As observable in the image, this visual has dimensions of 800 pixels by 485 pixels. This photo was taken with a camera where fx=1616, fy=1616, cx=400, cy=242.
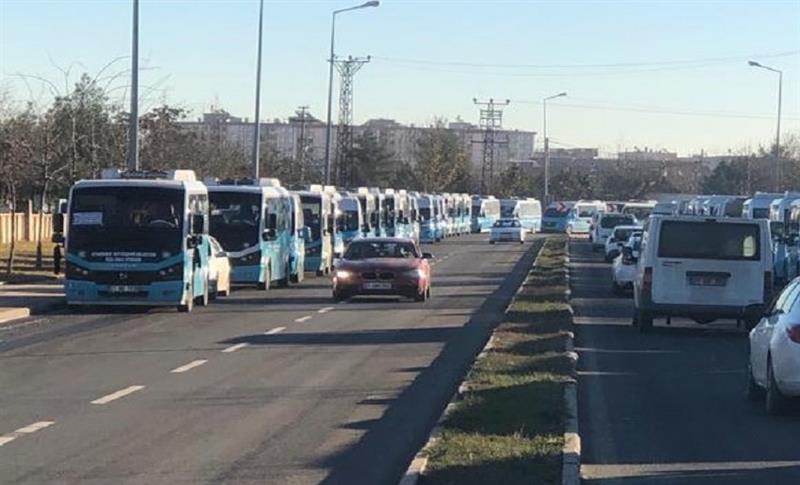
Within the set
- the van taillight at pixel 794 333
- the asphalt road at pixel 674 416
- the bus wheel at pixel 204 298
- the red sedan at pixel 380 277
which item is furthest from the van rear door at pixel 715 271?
the van taillight at pixel 794 333

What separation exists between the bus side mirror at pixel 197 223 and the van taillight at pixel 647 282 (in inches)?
357

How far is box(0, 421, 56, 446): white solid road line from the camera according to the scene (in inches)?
510

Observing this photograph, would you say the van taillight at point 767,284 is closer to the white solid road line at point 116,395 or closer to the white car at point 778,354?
the white car at point 778,354

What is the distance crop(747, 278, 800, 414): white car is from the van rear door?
9.00 m

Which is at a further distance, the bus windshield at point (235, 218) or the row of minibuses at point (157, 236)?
the bus windshield at point (235, 218)

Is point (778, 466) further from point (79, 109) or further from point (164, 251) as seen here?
point (79, 109)

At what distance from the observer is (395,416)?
15.1m

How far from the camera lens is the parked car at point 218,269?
33438 millimetres

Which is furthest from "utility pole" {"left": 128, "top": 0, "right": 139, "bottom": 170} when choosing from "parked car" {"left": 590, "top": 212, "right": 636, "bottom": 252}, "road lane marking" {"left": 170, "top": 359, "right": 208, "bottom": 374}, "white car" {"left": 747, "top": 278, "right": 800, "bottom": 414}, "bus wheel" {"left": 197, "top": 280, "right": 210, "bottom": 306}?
"parked car" {"left": 590, "top": 212, "right": 636, "bottom": 252}

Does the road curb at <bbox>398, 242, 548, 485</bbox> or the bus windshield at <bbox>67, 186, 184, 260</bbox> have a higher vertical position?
the bus windshield at <bbox>67, 186, 184, 260</bbox>

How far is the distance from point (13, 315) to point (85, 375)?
10552 millimetres

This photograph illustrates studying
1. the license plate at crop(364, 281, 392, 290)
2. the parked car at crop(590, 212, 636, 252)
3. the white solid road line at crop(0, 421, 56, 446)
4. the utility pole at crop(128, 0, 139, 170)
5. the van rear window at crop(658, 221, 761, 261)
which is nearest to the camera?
the white solid road line at crop(0, 421, 56, 446)

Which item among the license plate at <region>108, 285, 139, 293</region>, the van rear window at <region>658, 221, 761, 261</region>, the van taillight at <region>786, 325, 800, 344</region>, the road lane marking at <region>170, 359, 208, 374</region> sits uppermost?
the van rear window at <region>658, 221, 761, 261</region>

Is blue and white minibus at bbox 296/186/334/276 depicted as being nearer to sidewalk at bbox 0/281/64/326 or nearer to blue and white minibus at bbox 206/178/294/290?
blue and white minibus at bbox 206/178/294/290
